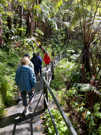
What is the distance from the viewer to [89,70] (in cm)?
652

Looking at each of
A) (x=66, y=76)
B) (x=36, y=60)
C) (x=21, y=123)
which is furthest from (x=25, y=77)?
(x=66, y=76)

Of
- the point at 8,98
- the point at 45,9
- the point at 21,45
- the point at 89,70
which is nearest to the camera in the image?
the point at 8,98

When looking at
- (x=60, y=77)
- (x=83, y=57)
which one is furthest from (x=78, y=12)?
(x=60, y=77)

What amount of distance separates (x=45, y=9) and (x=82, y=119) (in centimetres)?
823

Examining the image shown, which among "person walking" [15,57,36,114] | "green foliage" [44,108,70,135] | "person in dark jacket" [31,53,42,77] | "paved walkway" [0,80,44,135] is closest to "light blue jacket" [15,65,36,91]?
"person walking" [15,57,36,114]

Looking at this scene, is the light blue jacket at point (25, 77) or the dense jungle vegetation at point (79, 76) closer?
the light blue jacket at point (25, 77)

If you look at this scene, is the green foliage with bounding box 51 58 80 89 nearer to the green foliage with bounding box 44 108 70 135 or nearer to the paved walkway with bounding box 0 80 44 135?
the paved walkway with bounding box 0 80 44 135

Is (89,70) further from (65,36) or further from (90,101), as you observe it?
(65,36)

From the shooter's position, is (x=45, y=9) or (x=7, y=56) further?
(x=45, y=9)

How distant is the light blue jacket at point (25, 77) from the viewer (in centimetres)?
395

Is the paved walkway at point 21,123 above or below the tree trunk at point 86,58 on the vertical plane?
below

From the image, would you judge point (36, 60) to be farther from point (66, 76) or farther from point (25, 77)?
point (25, 77)

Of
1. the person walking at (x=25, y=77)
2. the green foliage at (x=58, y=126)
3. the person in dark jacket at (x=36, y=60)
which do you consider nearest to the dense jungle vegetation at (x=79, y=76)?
the green foliage at (x=58, y=126)

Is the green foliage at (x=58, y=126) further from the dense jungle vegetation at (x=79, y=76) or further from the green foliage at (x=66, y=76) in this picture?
Answer: the green foliage at (x=66, y=76)
